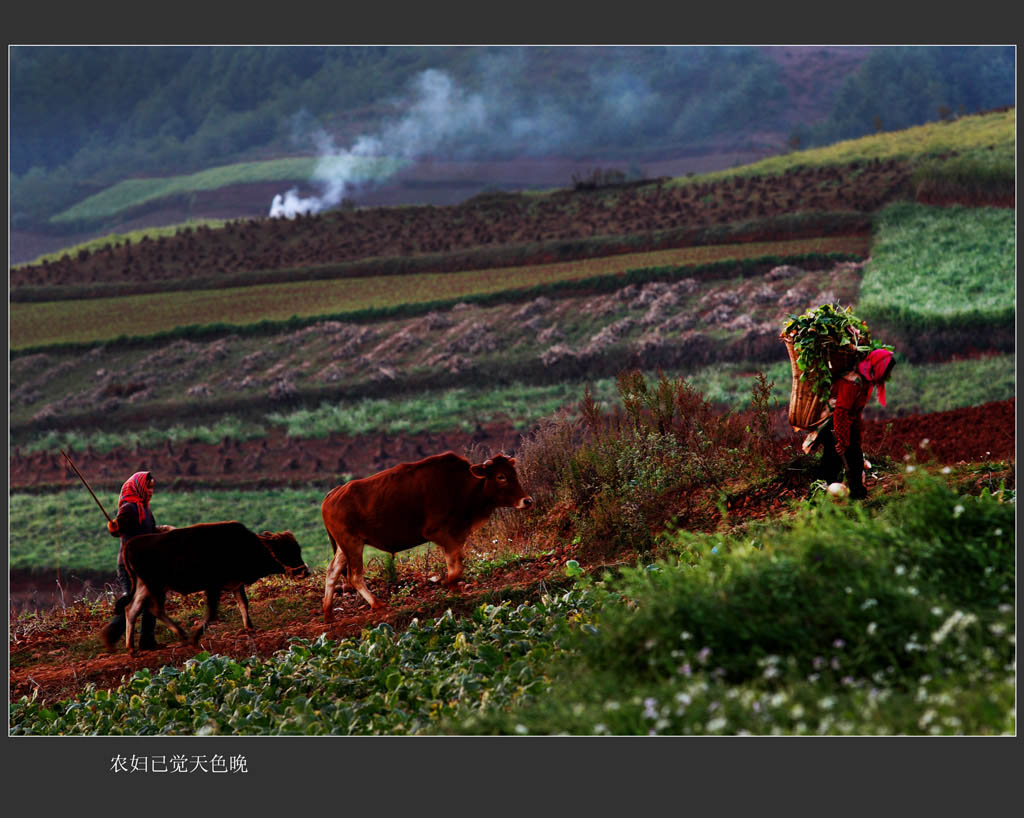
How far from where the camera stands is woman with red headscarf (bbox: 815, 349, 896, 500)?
299 inches

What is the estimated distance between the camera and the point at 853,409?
781 cm

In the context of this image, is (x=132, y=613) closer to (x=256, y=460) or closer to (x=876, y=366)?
(x=876, y=366)

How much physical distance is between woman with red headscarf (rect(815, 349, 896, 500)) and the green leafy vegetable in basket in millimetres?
94

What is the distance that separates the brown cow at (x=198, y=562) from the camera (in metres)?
7.73

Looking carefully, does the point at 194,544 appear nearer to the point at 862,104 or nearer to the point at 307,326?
the point at 307,326

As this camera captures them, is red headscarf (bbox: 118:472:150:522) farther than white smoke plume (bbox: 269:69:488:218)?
No

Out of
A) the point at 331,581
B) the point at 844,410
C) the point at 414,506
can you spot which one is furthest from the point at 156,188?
the point at 844,410

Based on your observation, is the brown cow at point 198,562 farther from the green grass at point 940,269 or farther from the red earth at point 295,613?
the green grass at point 940,269

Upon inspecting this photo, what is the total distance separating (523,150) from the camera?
31156 millimetres

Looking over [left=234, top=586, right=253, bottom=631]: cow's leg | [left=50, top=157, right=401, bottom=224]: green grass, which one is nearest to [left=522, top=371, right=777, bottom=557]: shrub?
[left=234, top=586, right=253, bottom=631]: cow's leg

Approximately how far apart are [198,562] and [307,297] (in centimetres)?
2046

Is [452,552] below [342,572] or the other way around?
the other way around

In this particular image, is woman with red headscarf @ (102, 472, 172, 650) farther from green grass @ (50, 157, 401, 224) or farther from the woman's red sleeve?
green grass @ (50, 157, 401, 224)

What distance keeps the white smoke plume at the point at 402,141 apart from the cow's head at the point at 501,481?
23.7 meters
